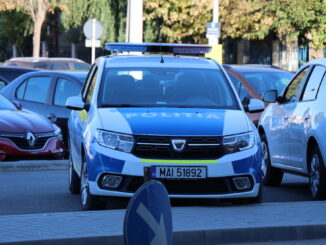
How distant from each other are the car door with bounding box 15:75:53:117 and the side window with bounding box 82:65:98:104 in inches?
239

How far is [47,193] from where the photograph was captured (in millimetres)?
11945

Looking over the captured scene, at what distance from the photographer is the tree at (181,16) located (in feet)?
142

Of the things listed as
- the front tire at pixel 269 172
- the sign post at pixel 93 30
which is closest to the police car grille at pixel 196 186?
the front tire at pixel 269 172

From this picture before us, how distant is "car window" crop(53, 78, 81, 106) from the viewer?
17672 mm

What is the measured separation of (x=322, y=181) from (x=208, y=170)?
1707 mm

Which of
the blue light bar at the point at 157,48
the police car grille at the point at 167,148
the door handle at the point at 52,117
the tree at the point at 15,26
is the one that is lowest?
the tree at the point at 15,26

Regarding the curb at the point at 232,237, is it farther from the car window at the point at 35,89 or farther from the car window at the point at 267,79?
the car window at the point at 35,89

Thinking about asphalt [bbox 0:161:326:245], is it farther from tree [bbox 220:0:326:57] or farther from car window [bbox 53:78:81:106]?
tree [bbox 220:0:326:57]

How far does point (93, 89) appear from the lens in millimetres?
10781

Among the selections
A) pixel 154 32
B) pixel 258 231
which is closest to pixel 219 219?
pixel 258 231

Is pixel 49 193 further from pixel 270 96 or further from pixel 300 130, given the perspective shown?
pixel 300 130

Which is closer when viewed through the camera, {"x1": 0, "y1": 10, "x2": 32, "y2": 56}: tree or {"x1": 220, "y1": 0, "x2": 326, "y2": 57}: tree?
{"x1": 220, "y1": 0, "x2": 326, "y2": 57}: tree

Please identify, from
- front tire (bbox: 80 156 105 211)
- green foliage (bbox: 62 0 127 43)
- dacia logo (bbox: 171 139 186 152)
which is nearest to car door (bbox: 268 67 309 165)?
dacia logo (bbox: 171 139 186 152)

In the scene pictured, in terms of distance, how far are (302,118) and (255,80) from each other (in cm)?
682
